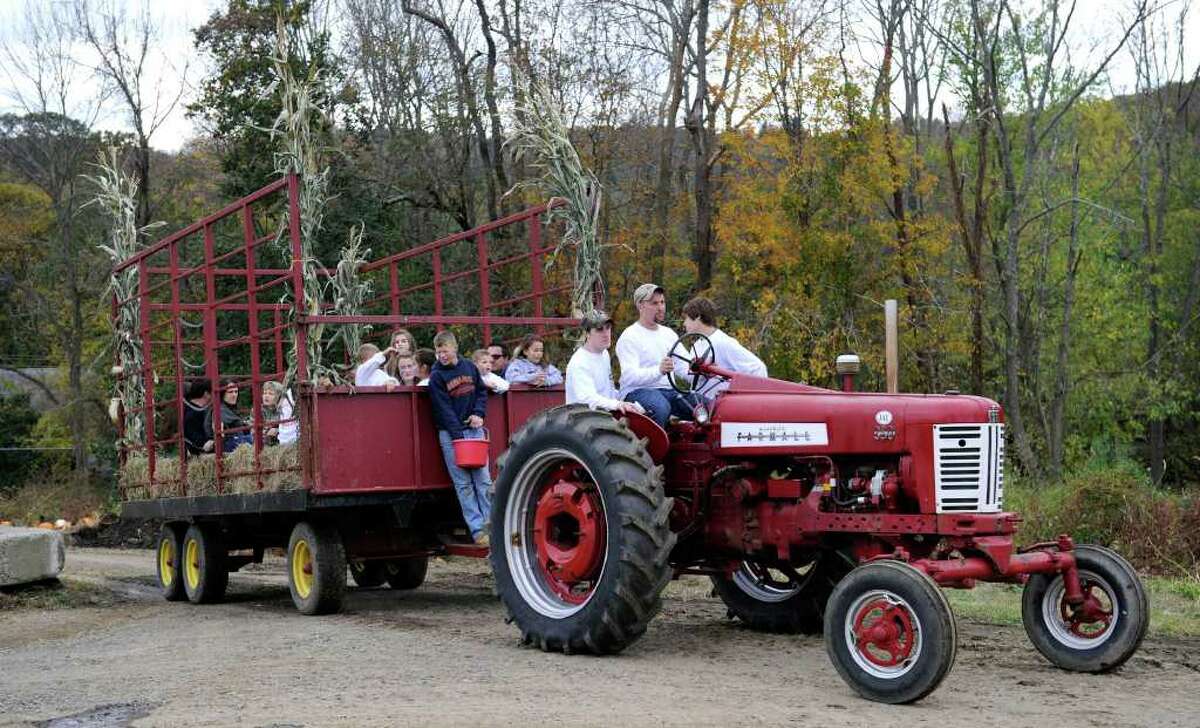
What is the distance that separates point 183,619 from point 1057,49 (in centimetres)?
2003

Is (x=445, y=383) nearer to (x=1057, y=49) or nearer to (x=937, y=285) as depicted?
(x=1057, y=49)

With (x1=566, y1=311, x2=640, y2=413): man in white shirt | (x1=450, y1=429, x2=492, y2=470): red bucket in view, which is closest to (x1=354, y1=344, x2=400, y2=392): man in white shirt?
(x1=450, y1=429, x2=492, y2=470): red bucket

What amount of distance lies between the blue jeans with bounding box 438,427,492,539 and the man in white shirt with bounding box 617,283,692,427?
61.9 inches

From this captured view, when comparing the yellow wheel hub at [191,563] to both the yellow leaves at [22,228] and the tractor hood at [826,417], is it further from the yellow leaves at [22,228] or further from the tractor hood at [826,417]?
the yellow leaves at [22,228]

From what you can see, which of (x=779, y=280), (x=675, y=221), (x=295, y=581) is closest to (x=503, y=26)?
(x=675, y=221)

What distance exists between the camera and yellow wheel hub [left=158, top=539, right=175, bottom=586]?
→ 41.1ft

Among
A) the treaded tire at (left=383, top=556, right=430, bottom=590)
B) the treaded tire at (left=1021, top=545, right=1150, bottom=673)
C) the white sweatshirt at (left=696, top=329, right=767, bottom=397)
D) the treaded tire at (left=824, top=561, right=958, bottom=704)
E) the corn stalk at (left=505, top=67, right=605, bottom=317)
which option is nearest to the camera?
the treaded tire at (left=824, top=561, right=958, bottom=704)

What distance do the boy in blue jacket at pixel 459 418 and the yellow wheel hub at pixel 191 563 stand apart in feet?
10.9

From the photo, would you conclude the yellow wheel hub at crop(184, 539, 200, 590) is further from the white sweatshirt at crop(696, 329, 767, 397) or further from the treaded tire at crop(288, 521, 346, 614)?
the white sweatshirt at crop(696, 329, 767, 397)

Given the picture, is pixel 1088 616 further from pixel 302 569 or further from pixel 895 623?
pixel 302 569

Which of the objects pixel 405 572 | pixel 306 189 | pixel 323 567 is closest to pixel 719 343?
pixel 306 189

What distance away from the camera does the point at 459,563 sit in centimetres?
1485

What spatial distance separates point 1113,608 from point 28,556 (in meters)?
8.98

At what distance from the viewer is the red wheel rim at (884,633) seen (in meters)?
6.54
